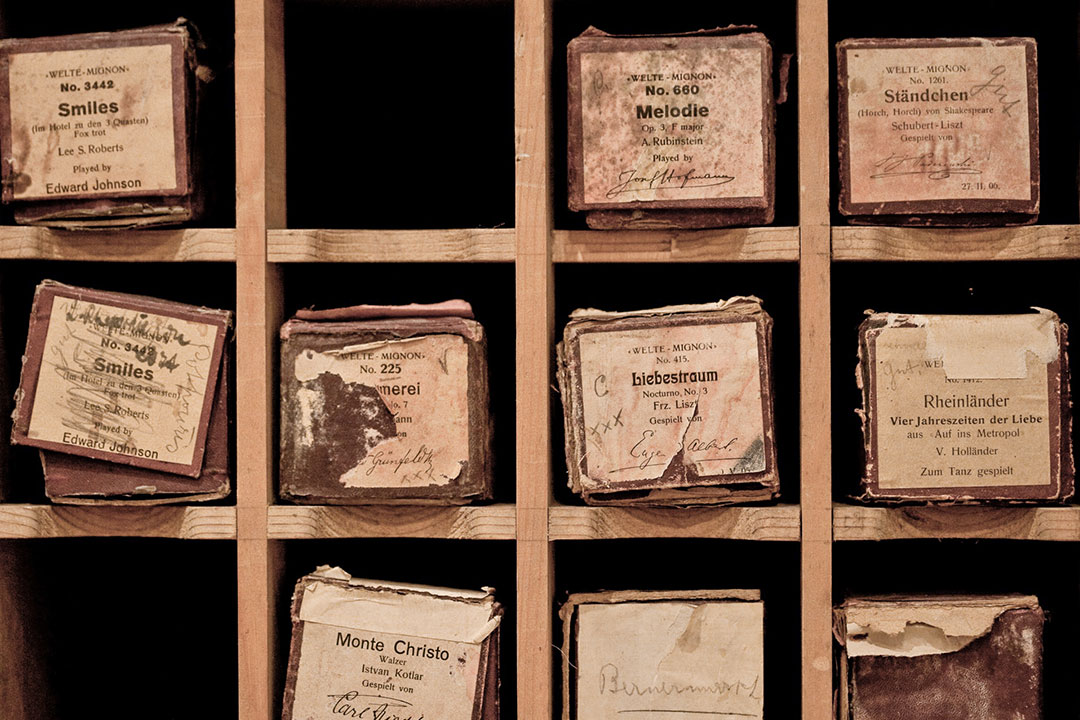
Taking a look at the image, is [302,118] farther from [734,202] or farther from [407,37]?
[734,202]

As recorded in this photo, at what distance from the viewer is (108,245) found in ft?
3.49

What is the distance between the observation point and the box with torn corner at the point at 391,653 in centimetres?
102

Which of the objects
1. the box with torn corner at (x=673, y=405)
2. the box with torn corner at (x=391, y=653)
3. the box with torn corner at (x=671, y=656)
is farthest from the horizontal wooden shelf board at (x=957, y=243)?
the box with torn corner at (x=391, y=653)

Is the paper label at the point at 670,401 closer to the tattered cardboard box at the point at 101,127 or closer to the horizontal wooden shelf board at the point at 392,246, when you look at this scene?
the horizontal wooden shelf board at the point at 392,246

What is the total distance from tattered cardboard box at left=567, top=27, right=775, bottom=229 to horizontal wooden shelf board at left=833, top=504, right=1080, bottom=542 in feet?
1.10

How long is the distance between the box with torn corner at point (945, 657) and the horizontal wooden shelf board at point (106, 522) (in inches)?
27.4

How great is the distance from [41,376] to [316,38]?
58cm

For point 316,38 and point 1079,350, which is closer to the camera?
point 1079,350

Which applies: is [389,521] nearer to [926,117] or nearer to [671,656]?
[671,656]

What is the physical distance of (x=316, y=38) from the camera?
1310 millimetres

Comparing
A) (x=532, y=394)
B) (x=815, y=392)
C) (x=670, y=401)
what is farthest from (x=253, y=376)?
(x=815, y=392)

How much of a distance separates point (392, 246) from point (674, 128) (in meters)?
0.33

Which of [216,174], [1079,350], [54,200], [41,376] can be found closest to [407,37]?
[216,174]
